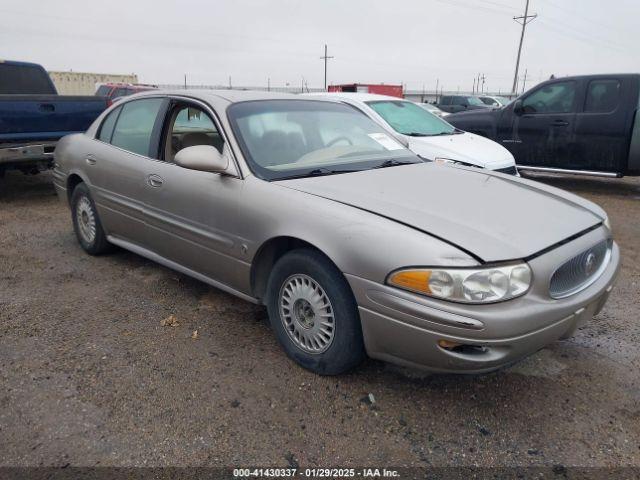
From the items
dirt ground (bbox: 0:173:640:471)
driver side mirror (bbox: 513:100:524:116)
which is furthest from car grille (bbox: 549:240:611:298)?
driver side mirror (bbox: 513:100:524:116)

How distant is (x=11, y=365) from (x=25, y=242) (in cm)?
276

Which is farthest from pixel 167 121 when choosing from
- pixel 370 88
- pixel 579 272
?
pixel 370 88

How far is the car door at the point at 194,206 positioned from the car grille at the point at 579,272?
1669mm

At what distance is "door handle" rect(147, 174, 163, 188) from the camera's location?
358 centimetres

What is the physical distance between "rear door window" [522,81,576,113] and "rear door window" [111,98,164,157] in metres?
6.43

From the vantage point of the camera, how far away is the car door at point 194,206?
10.2 feet

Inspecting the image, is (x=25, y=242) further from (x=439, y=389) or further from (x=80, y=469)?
(x=439, y=389)

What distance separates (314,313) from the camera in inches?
107

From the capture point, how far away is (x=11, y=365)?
289cm

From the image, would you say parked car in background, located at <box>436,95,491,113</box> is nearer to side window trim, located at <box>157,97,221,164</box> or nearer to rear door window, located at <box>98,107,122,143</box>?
rear door window, located at <box>98,107,122,143</box>

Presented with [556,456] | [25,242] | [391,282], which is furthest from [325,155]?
[25,242]

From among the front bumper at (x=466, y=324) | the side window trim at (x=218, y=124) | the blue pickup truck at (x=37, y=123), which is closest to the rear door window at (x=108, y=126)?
the side window trim at (x=218, y=124)

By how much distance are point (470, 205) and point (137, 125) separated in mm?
2745

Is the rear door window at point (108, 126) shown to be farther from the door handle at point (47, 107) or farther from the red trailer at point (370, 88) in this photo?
the red trailer at point (370, 88)
